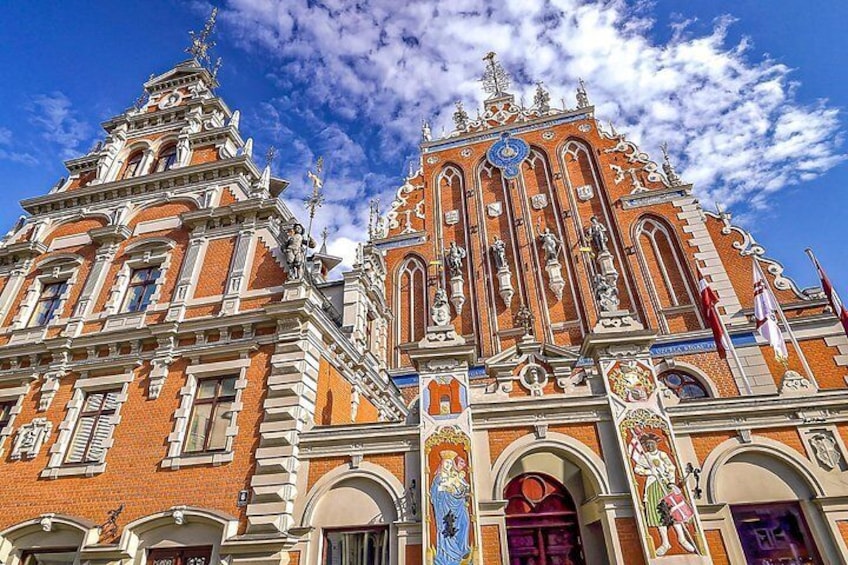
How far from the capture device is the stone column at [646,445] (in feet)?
31.0

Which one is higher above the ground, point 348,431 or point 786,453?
point 348,431

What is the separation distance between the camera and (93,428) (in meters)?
13.7

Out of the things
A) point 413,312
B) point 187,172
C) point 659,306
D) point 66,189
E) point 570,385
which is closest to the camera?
point 570,385

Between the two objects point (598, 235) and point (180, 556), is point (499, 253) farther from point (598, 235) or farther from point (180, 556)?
point (180, 556)

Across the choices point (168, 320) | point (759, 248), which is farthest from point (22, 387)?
point (759, 248)

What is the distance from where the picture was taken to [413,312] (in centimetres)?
2308

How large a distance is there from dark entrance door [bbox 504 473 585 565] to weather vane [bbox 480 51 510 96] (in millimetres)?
24663

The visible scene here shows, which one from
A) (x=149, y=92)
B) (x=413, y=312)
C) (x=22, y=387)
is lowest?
(x=22, y=387)

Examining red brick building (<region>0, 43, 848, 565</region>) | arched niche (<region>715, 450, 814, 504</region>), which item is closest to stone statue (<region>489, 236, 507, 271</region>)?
red brick building (<region>0, 43, 848, 565</region>)

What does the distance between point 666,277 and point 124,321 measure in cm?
2058

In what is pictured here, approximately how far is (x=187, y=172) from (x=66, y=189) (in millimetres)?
7152

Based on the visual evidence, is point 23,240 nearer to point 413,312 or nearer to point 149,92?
point 149,92

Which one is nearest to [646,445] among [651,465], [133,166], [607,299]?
[651,465]

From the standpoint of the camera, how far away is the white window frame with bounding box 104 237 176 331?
15469 millimetres
